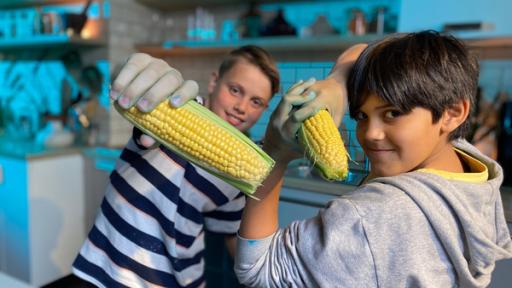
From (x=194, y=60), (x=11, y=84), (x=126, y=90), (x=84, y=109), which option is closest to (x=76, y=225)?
(x=84, y=109)

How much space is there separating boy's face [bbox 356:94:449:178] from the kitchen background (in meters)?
0.66

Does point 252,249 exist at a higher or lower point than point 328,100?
lower

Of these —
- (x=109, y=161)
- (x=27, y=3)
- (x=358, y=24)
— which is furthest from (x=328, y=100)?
(x=27, y=3)

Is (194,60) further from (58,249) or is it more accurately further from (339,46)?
(58,249)

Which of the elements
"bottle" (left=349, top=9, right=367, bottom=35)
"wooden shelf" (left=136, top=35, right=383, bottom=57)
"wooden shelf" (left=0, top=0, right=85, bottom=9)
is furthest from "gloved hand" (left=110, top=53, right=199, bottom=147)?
"wooden shelf" (left=0, top=0, right=85, bottom=9)

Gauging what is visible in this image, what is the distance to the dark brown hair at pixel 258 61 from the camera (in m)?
0.90

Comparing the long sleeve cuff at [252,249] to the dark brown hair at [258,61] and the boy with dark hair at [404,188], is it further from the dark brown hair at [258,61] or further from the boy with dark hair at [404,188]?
the dark brown hair at [258,61]

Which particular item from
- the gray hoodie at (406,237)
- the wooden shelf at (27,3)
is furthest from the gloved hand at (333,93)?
the wooden shelf at (27,3)

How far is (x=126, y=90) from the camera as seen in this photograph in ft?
1.57

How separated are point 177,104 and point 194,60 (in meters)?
1.93

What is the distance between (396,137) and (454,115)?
10 cm

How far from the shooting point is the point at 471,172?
603mm

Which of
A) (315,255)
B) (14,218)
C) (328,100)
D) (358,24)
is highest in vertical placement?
(358,24)

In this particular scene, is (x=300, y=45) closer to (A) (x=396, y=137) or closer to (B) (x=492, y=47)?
(B) (x=492, y=47)
